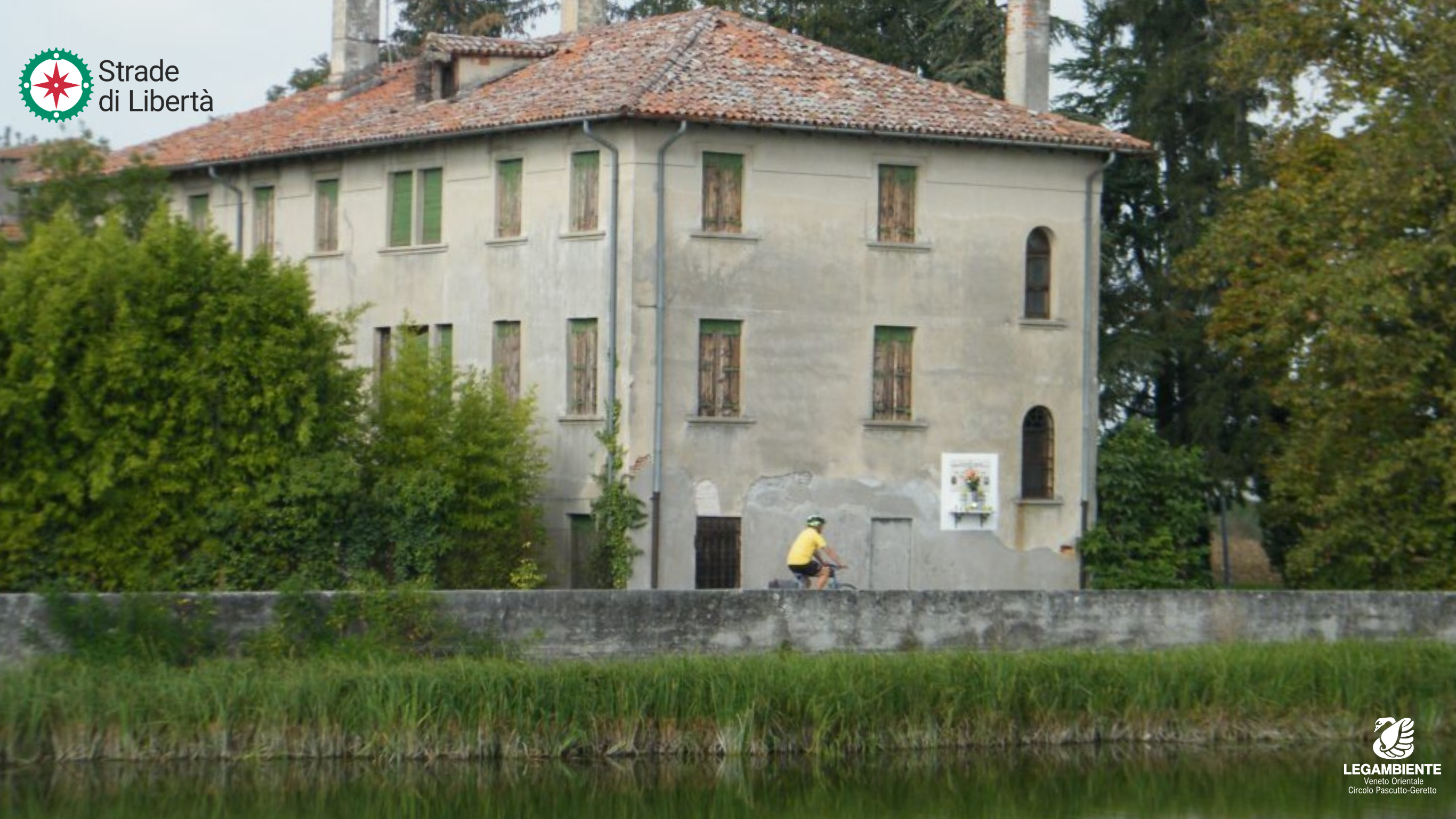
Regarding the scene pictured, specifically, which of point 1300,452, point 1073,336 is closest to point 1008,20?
point 1073,336

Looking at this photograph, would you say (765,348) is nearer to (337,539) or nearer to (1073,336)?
(1073,336)

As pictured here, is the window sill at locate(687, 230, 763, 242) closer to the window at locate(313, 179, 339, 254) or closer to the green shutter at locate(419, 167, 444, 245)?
the green shutter at locate(419, 167, 444, 245)

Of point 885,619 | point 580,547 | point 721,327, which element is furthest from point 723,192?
point 885,619

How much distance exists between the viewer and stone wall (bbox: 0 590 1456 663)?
1016 inches

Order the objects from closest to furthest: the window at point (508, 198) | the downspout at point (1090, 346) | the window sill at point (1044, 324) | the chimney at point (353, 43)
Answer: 1. the window at point (508, 198)
2. the window sill at point (1044, 324)
3. the downspout at point (1090, 346)
4. the chimney at point (353, 43)

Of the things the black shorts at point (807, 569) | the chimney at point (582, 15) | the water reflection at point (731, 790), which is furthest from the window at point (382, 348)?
the water reflection at point (731, 790)

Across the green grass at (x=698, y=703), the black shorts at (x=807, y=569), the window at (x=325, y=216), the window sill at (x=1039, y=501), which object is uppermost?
the window at (x=325, y=216)

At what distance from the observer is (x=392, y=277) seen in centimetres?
3881

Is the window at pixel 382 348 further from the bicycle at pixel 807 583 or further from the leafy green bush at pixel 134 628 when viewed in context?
the leafy green bush at pixel 134 628

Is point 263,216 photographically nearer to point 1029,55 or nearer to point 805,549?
point 1029,55

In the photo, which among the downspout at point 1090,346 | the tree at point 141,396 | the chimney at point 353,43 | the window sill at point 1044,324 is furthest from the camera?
the chimney at point 353,43

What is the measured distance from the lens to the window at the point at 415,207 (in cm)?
3806

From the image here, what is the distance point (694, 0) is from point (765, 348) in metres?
18.4

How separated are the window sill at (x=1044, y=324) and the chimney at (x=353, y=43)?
513 inches
